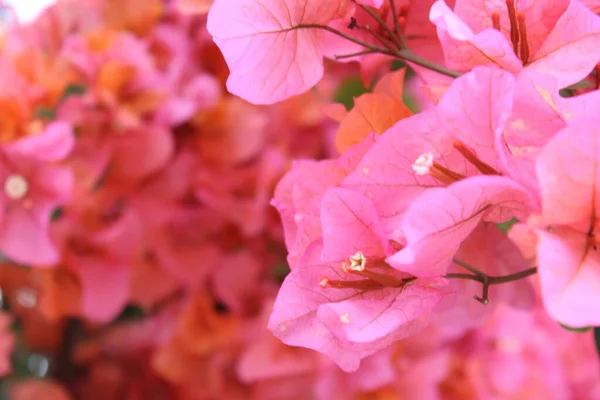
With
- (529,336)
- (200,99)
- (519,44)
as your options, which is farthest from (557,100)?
(529,336)

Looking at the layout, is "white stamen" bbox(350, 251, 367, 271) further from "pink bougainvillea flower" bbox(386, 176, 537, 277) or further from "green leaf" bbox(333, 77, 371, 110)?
"green leaf" bbox(333, 77, 371, 110)

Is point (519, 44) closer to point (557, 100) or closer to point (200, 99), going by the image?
point (557, 100)

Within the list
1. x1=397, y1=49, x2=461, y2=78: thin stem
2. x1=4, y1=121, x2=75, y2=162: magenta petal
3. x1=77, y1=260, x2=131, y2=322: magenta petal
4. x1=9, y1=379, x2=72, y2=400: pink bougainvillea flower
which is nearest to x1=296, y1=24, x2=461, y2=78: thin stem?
x1=397, y1=49, x2=461, y2=78: thin stem

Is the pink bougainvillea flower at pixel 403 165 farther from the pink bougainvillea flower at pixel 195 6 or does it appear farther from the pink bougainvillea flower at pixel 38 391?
the pink bougainvillea flower at pixel 38 391

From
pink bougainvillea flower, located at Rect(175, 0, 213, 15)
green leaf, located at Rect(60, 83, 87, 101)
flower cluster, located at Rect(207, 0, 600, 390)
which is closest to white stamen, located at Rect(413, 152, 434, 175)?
flower cluster, located at Rect(207, 0, 600, 390)

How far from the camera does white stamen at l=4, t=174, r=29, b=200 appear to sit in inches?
18.9

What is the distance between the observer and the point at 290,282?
243 millimetres

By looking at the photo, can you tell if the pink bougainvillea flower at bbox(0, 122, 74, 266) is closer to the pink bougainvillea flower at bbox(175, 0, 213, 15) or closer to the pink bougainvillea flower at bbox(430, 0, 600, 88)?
the pink bougainvillea flower at bbox(175, 0, 213, 15)

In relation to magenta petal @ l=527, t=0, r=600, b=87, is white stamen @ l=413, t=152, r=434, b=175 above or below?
below

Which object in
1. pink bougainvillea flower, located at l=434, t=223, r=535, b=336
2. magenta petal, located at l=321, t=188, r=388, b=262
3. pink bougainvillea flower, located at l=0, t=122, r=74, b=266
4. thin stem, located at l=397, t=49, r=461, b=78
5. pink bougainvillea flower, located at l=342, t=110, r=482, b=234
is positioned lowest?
pink bougainvillea flower, located at l=0, t=122, r=74, b=266

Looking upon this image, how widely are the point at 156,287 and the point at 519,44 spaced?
47 cm

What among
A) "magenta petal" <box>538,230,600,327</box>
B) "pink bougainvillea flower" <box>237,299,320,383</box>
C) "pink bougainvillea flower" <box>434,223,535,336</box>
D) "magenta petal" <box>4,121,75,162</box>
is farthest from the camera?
"pink bougainvillea flower" <box>237,299,320,383</box>

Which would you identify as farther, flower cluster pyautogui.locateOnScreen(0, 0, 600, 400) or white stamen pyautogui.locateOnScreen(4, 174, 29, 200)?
white stamen pyautogui.locateOnScreen(4, 174, 29, 200)

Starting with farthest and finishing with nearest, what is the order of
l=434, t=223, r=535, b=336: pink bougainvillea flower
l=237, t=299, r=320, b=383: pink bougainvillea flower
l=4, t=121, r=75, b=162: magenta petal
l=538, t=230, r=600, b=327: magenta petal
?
l=237, t=299, r=320, b=383: pink bougainvillea flower
l=4, t=121, r=75, b=162: magenta petal
l=434, t=223, r=535, b=336: pink bougainvillea flower
l=538, t=230, r=600, b=327: magenta petal
